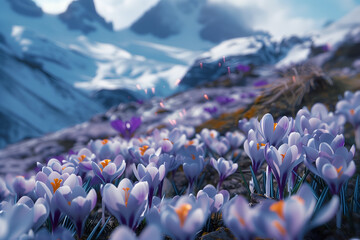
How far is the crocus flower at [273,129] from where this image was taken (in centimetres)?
124

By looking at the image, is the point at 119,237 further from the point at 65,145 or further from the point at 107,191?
the point at 65,145

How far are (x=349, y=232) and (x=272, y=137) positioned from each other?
→ 0.52 m

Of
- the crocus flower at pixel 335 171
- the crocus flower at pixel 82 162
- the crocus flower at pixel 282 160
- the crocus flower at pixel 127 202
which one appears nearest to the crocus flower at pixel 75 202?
the crocus flower at pixel 127 202

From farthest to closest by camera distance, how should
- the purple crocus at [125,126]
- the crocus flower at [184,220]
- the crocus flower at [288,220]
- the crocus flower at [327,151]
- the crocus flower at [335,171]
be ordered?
the purple crocus at [125,126], the crocus flower at [327,151], the crocus flower at [335,171], the crocus flower at [184,220], the crocus flower at [288,220]

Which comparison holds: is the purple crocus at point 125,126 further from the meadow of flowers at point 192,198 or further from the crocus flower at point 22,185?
the crocus flower at point 22,185

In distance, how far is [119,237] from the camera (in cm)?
58

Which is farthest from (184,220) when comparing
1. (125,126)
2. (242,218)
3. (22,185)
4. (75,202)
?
(125,126)

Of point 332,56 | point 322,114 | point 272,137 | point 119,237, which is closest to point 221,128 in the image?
point 322,114

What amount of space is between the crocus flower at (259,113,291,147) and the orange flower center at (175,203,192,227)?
713 mm

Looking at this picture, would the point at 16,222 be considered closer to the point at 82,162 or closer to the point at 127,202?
the point at 127,202

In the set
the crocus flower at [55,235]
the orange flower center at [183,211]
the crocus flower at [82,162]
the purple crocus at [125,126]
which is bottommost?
the crocus flower at [55,235]

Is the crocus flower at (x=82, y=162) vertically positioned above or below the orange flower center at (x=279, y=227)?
above

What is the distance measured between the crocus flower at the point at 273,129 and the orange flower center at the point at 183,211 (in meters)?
0.71

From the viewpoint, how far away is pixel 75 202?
35.6 inches
